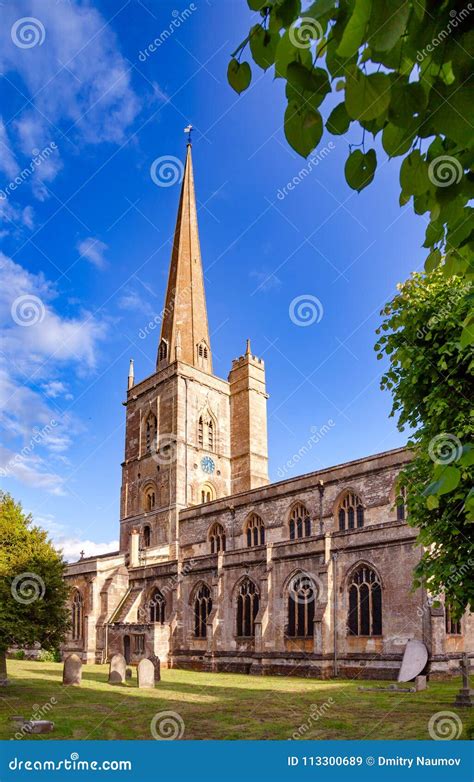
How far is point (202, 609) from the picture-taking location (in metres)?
32.7

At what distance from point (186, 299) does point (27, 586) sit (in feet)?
118

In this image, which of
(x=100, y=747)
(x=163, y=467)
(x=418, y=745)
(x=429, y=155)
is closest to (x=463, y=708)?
(x=418, y=745)

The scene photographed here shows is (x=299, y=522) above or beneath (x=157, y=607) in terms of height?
above

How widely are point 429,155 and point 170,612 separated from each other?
34.7 m

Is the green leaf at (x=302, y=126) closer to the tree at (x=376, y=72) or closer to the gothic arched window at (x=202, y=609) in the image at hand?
the tree at (x=376, y=72)

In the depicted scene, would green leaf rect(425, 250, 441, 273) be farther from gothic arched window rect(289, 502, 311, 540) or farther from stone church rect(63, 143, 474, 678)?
gothic arched window rect(289, 502, 311, 540)

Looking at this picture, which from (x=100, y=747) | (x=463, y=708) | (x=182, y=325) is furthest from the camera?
(x=182, y=325)

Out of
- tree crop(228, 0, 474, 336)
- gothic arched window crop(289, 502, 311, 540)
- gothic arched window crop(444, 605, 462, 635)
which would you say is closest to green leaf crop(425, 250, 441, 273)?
tree crop(228, 0, 474, 336)

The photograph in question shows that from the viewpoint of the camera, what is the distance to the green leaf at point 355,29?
6.36 ft

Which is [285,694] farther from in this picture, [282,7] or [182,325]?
[182,325]

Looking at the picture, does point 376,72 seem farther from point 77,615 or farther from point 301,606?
point 77,615

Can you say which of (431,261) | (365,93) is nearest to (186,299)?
(431,261)

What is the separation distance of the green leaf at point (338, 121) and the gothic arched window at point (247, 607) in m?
29.1

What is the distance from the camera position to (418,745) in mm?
10438
